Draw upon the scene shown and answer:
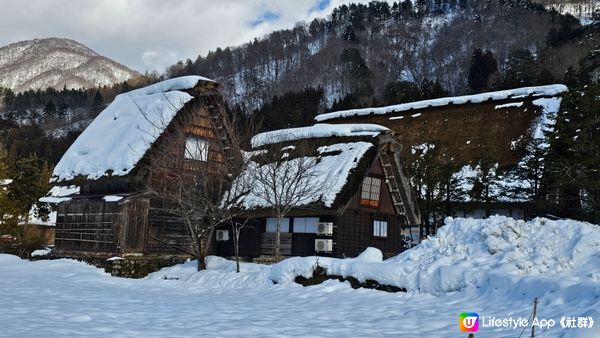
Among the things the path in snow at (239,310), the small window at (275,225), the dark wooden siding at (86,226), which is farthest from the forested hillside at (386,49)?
the path in snow at (239,310)

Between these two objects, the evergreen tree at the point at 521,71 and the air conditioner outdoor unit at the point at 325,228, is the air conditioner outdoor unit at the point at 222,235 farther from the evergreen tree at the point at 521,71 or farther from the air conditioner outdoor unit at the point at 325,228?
the evergreen tree at the point at 521,71

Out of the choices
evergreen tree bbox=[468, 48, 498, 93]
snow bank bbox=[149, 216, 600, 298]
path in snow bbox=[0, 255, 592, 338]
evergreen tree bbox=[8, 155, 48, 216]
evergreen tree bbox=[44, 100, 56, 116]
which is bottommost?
path in snow bbox=[0, 255, 592, 338]

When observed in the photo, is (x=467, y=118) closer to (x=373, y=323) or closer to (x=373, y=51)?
(x=373, y=323)

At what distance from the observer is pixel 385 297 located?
11.5 metres

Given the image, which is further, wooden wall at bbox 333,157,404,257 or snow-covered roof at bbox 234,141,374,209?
wooden wall at bbox 333,157,404,257

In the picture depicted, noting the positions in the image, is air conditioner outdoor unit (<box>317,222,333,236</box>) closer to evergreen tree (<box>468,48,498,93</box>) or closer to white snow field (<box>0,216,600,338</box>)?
white snow field (<box>0,216,600,338</box>)

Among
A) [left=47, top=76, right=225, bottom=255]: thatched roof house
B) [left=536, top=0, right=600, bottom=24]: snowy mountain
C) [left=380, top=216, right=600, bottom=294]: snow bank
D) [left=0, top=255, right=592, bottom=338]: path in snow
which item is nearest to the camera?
[left=0, top=255, right=592, bottom=338]: path in snow

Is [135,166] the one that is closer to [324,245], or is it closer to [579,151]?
[324,245]

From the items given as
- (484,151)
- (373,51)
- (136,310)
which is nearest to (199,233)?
(136,310)

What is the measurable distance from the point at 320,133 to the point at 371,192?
3744 millimetres

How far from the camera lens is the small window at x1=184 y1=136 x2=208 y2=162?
75.2 feet

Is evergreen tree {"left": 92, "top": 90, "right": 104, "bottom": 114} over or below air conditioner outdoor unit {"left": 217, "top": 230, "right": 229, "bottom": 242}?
over

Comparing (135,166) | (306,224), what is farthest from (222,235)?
(135,166)

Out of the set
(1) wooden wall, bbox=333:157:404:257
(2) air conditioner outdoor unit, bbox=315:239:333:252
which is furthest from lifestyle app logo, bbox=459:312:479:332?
(1) wooden wall, bbox=333:157:404:257
